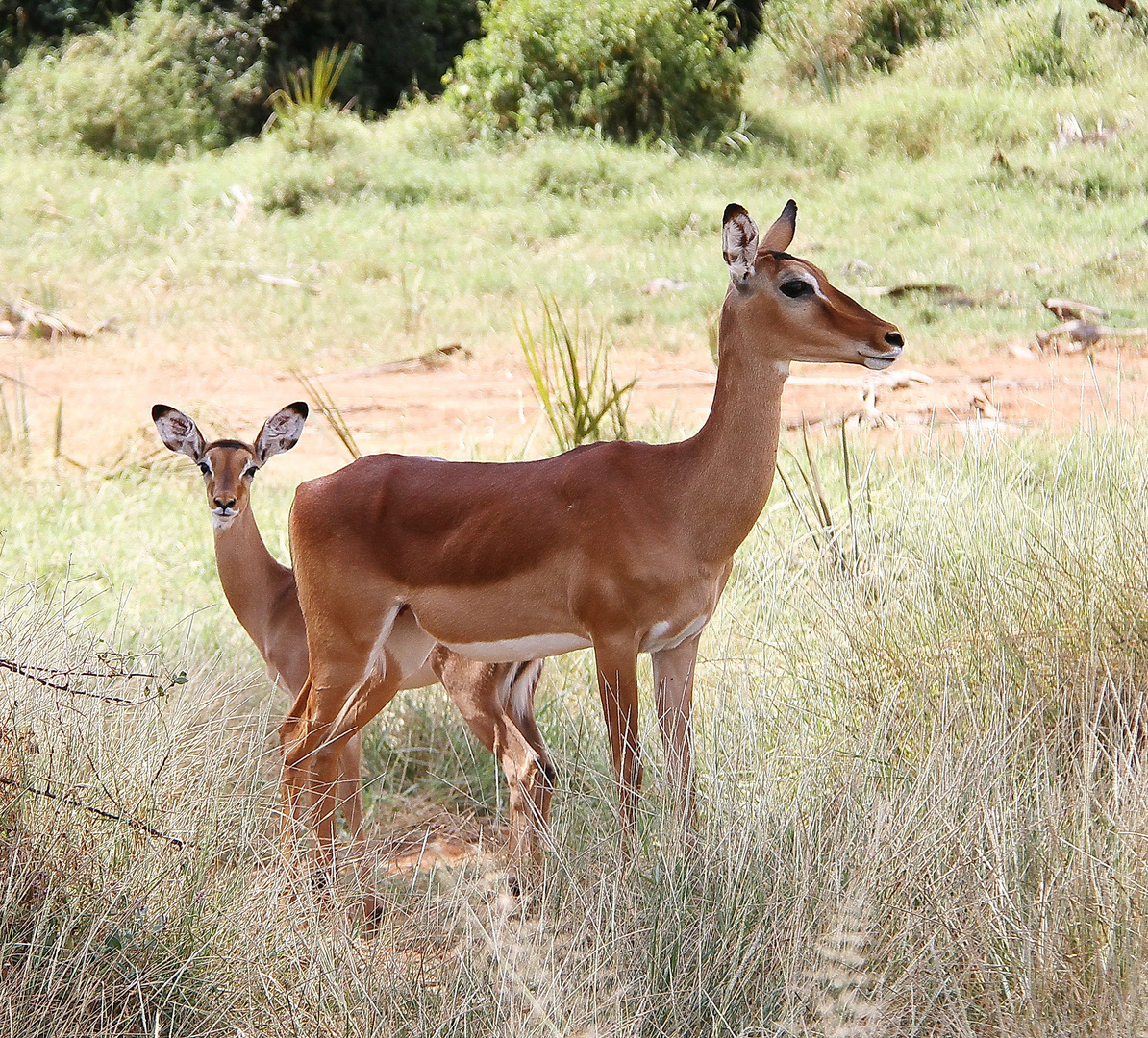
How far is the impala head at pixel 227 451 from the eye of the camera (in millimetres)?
4230

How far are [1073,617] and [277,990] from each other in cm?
253

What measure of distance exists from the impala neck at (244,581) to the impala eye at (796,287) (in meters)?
1.85

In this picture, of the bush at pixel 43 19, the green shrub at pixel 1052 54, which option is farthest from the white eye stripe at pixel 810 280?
the bush at pixel 43 19

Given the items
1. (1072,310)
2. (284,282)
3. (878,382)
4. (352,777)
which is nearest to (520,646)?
(352,777)

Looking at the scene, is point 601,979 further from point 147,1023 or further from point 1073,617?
point 1073,617

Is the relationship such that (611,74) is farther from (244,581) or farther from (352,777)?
(352,777)

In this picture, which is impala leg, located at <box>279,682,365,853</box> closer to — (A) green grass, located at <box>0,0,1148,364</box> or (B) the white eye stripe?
(B) the white eye stripe

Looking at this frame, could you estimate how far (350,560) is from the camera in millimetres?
3646

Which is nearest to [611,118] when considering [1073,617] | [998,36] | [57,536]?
[998,36]

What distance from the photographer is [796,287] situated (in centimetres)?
338

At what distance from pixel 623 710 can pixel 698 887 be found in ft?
1.54

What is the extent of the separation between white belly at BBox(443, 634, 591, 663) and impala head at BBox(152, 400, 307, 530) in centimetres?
101

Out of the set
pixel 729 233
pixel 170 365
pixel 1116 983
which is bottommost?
pixel 170 365

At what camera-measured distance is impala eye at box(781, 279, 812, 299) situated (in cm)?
337
